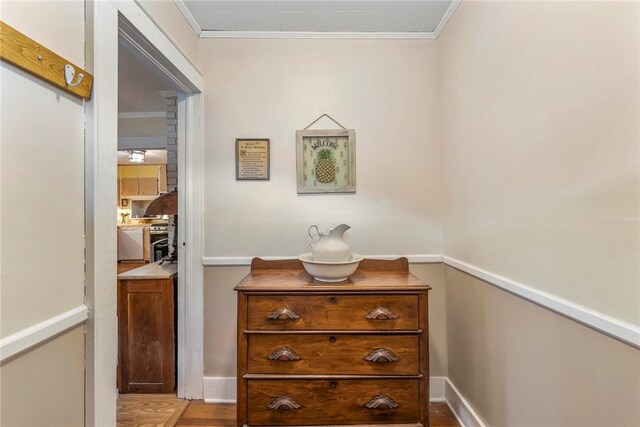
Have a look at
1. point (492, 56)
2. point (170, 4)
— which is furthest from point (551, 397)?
point (170, 4)

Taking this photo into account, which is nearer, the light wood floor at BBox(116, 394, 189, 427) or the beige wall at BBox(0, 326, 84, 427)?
the beige wall at BBox(0, 326, 84, 427)

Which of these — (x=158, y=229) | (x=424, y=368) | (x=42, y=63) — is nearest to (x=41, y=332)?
(x=42, y=63)

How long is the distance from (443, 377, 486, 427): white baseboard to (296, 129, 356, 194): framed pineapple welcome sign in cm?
141

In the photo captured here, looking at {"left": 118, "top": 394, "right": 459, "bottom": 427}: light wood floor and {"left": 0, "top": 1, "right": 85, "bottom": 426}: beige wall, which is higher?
{"left": 0, "top": 1, "right": 85, "bottom": 426}: beige wall

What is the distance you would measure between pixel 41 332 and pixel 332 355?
1121 mm

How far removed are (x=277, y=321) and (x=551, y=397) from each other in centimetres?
113

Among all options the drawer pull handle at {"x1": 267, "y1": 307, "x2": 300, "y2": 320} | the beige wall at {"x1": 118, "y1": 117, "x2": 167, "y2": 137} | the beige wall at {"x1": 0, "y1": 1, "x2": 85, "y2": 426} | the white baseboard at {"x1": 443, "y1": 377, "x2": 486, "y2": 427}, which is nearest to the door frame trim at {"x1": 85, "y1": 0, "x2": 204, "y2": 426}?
the beige wall at {"x1": 0, "y1": 1, "x2": 85, "y2": 426}

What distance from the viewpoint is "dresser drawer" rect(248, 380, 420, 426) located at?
4.85 feet

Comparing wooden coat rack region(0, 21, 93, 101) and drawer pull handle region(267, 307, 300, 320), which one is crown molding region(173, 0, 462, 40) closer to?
wooden coat rack region(0, 21, 93, 101)

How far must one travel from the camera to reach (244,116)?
204 cm

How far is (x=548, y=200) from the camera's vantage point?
3.56ft

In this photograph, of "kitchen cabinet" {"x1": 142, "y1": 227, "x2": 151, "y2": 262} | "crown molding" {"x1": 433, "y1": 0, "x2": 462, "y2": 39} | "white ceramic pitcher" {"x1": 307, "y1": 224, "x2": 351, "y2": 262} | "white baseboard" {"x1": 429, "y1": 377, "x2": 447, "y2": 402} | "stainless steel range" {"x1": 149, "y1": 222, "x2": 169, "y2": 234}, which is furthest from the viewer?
"kitchen cabinet" {"x1": 142, "y1": 227, "x2": 151, "y2": 262}

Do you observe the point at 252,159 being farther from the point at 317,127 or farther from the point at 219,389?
the point at 219,389

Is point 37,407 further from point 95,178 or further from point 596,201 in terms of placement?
point 596,201
